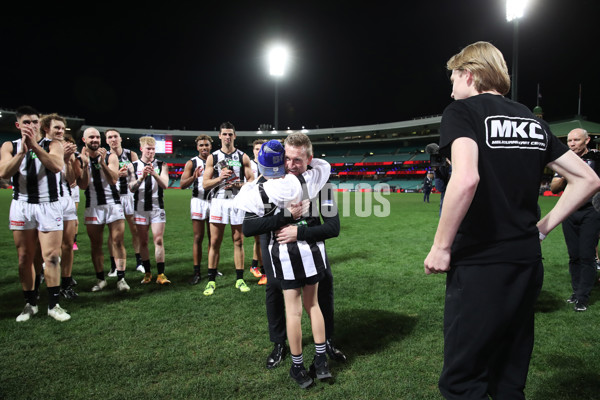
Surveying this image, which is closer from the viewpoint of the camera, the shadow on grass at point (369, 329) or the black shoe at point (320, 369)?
the black shoe at point (320, 369)

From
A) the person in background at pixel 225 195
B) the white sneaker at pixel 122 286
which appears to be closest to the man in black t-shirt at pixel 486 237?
the person in background at pixel 225 195

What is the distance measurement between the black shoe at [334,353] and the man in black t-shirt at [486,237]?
161 cm

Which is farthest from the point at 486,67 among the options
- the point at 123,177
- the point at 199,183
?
the point at 123,177

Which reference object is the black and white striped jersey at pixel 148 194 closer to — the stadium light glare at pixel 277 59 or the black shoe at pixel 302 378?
the black shoe at pixel 302 378

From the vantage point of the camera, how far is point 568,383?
109 inches

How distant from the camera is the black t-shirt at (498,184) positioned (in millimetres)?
1585

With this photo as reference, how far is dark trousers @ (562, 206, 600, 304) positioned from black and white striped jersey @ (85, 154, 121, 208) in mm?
6563

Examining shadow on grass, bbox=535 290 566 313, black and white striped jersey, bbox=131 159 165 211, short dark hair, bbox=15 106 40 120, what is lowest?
shadow on grass, bbox=535 290 566 313

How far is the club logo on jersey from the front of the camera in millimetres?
1585

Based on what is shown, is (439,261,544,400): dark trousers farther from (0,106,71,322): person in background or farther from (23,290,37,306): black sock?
(23,290,37,306): black sock

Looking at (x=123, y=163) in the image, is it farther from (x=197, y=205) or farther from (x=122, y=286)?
(x=122, y=286)

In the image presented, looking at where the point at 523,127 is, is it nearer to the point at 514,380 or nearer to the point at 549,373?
the point at 514,380

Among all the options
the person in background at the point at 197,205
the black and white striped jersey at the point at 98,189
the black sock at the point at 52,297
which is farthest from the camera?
the person in background at the point at 197,205

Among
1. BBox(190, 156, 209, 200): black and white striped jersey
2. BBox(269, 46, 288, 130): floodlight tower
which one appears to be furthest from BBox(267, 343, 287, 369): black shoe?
BBox(269, 46, 288, 130): floodlight tower
